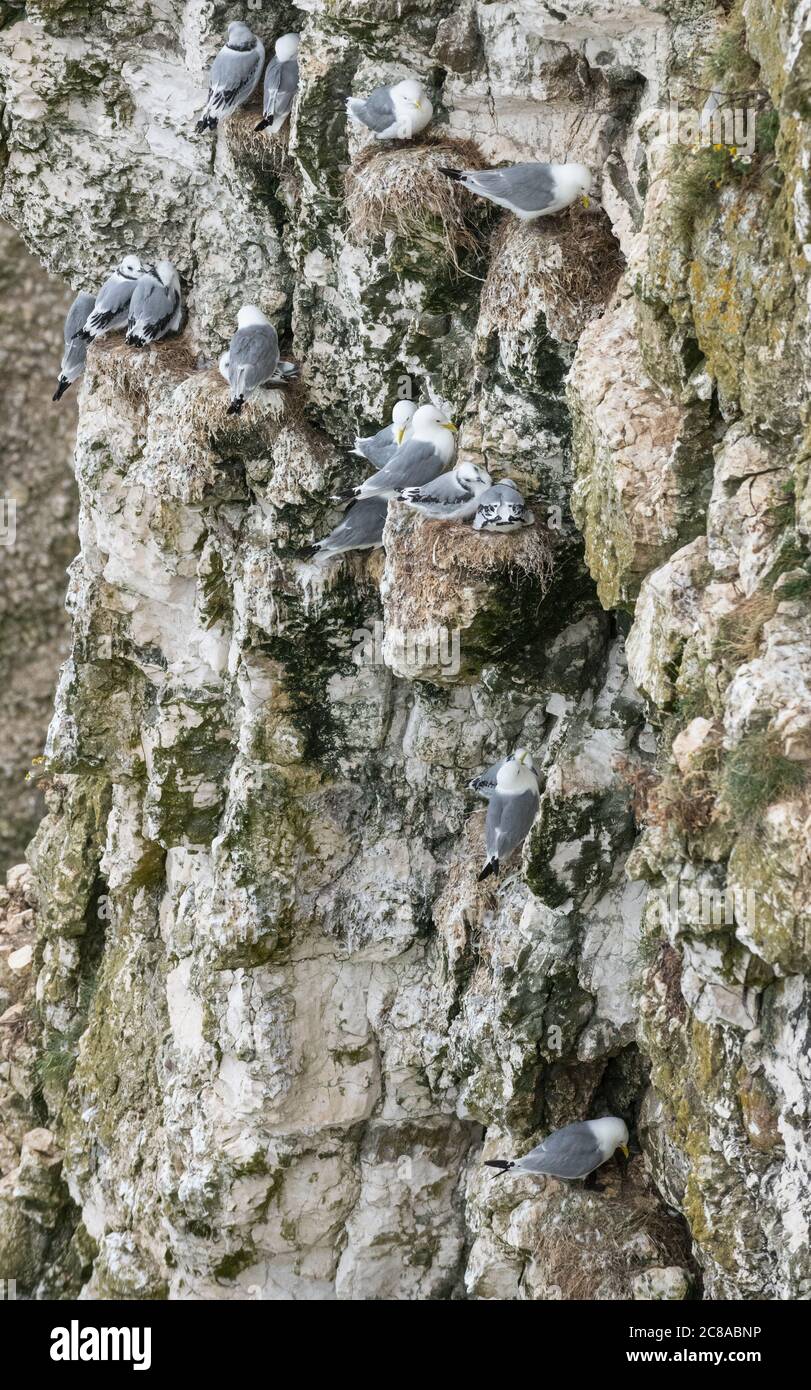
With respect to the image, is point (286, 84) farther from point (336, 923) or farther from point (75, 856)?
point (75, 856)

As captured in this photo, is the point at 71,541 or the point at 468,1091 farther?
the point at 71,541

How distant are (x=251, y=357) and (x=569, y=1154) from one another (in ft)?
18.1

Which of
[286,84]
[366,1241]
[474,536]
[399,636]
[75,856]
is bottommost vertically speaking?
[366,1241]

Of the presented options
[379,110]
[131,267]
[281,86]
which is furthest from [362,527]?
[131,267]

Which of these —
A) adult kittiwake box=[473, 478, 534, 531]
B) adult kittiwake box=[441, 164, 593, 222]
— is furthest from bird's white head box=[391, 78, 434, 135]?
adult kittiwake box=[473, 478, 534, 531]

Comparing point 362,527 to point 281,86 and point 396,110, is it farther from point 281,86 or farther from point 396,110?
point 281,86

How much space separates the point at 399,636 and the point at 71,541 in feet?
53.7

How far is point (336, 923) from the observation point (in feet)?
35.6

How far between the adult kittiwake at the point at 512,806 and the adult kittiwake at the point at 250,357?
3.08 metres

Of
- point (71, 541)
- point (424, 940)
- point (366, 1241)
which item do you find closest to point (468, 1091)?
point (424, 940)

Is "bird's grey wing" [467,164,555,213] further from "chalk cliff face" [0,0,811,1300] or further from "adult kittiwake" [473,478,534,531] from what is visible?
"adult kittiwake" [473,478,534,531]

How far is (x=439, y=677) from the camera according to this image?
9.02 meters

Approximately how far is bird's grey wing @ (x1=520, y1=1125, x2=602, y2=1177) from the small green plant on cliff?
3.62 metres

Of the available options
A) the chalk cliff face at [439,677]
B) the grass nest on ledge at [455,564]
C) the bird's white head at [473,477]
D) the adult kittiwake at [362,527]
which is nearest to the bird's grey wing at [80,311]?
the chalk cliff face at [439,677]
